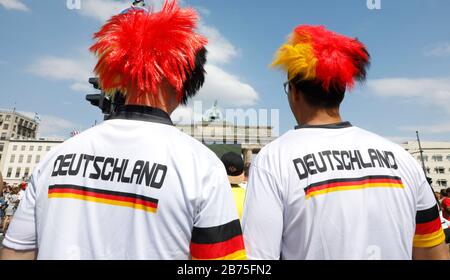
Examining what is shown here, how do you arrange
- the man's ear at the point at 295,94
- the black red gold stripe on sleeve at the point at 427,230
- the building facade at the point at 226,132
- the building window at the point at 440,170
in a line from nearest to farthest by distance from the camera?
the black red gold stripe on sleeve at the point at 427,230
the man's ear at the point at 295,94
the building facade at the point at 226,132
the building window at the point at 440,170

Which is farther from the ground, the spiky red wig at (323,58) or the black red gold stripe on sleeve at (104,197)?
the spiky red wig at (323,58)

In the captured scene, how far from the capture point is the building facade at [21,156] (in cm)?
7544

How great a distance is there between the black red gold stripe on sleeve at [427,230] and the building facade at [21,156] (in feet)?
287

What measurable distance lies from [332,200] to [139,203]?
0.95 meters

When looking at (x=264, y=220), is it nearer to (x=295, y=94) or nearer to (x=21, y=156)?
(x=295, y=94)

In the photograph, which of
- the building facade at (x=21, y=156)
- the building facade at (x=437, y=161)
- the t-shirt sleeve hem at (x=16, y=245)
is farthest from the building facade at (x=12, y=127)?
the building facade at (x=437, y=161)

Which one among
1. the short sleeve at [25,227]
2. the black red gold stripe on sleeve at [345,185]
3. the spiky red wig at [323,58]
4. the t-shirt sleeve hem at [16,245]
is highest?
the spiky red wig at [323,58]

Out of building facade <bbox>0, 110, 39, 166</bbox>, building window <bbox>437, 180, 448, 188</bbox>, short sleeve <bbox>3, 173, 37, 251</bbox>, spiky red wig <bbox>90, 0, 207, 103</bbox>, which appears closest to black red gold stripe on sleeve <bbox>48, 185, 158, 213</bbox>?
short sleeve <bbox>3, 173, 37, 251</bbox>

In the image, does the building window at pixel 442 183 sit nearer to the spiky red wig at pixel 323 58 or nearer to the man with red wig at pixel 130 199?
the spiky red wig at pixel 323 58

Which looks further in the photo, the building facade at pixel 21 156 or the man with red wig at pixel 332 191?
the building facade at pixel 21 156

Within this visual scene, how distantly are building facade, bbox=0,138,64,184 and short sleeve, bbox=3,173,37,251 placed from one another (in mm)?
86555

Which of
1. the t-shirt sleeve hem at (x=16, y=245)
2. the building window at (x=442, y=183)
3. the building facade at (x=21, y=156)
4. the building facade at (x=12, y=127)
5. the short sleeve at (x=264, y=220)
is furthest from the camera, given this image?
the building facade at (x=12, y=127)

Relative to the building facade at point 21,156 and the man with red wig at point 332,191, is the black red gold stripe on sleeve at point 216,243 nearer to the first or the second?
the man with red wig at point 332,191

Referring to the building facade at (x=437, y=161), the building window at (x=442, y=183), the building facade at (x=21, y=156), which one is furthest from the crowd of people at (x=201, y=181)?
the building facade at (x=21, y=156)
